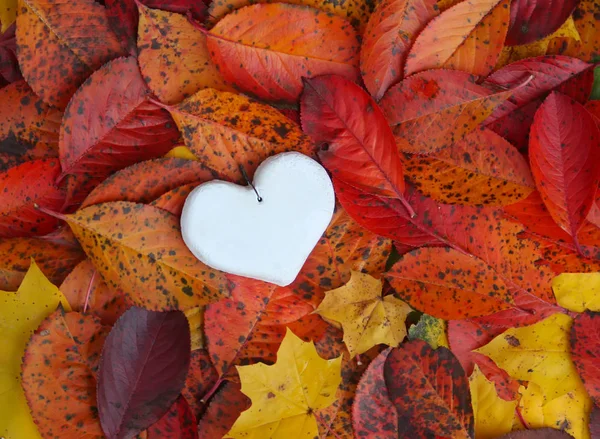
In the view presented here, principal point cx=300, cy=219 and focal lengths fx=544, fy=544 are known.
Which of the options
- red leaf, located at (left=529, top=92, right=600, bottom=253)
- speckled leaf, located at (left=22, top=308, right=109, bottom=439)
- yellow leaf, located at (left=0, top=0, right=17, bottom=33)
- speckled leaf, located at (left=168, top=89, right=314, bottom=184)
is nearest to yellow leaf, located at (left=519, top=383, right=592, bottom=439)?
red leaf, located at (left=529, top=92, right=600, bottom=253)

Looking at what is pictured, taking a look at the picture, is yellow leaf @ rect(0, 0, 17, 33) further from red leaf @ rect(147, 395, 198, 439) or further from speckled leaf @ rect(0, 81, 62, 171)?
red leaf @ rect(147, 395, 198, 439)

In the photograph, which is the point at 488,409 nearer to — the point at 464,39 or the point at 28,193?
the point at 464,39

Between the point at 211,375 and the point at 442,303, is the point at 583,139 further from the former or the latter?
the point at 211,375

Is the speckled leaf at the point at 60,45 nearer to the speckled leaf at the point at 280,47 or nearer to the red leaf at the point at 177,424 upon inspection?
the speckled leaf at the point at 280,47

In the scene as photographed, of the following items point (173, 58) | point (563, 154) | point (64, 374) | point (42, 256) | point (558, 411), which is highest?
point (173, 58)

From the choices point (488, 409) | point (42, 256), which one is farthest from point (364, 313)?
point (42, 256)

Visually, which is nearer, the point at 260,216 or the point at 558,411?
the point at 260,216
